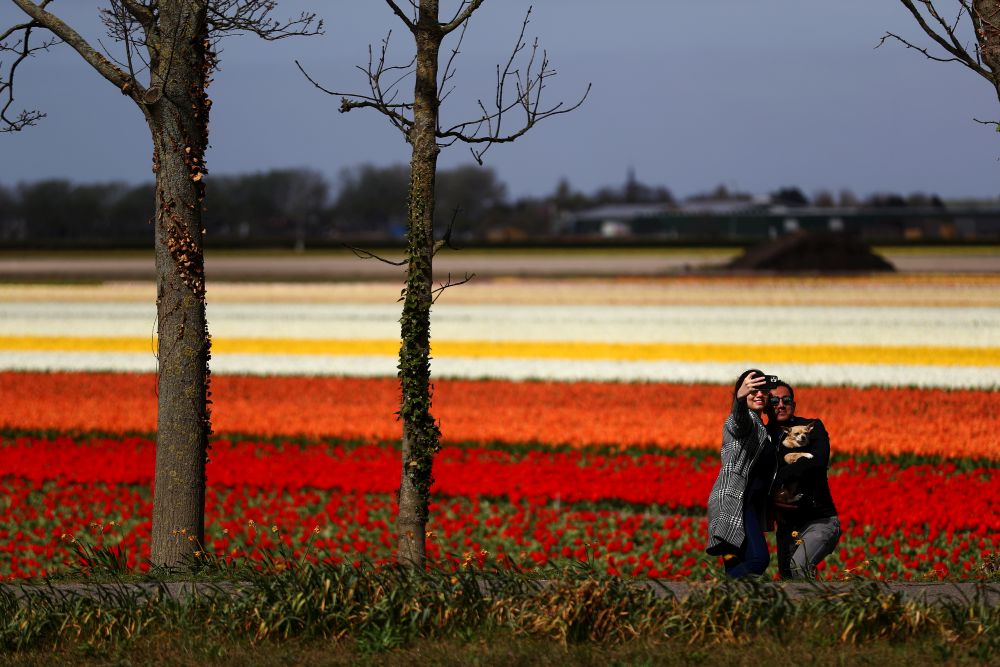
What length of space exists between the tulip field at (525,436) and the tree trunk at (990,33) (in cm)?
360

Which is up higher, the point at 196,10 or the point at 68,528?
the point at 196,10

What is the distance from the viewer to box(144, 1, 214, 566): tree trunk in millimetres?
9883

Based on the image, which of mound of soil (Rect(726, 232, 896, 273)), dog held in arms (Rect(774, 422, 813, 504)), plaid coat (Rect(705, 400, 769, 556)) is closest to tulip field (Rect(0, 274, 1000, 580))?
plaid coat (Rect(705, 400, 769, 556))

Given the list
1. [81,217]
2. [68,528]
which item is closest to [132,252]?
[81,217]

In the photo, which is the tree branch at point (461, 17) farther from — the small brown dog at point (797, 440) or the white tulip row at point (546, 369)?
the white tulip row at point (546, 369)

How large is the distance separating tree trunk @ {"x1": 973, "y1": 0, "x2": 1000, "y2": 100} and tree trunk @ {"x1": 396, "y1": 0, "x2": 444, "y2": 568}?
3947 mm

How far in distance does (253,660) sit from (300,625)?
457mm

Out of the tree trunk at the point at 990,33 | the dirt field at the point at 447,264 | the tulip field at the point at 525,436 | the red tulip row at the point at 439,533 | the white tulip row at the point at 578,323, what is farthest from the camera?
the dirt field at the point at 447,264

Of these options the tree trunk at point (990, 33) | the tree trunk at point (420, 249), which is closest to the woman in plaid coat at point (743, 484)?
the tree trunk at point (420, 249)

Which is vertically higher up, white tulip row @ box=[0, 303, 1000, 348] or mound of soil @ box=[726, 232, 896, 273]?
mound of soil @ box=[726, 232, 896, 273]

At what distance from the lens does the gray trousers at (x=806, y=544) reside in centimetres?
882

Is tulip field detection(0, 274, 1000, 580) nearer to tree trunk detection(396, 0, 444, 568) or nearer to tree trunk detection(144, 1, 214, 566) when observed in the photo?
tree trunk detection(144, 1, 214, 566)

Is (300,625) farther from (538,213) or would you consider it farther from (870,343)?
(538,213)

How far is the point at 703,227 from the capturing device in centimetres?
15000
